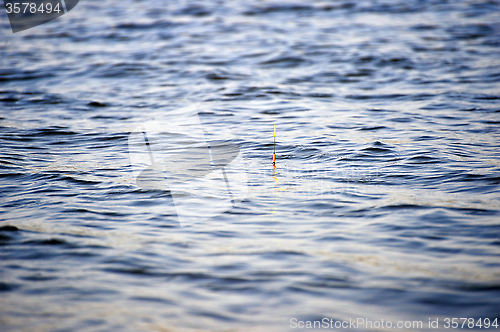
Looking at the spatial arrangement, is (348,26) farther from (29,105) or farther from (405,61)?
(29,105)

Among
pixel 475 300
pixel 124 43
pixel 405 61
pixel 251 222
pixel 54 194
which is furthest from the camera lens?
pixel 124 43

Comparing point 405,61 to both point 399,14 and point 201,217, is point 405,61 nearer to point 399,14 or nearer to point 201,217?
point 399,14

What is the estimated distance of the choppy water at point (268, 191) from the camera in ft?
11.6

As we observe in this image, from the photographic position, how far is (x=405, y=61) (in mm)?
11391

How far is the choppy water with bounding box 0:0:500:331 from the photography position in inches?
140

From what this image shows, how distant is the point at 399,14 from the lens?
1603 cm

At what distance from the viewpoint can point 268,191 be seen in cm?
545

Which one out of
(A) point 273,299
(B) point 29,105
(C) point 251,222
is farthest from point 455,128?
(B) point 29,105

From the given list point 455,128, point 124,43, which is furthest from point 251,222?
point 124,43

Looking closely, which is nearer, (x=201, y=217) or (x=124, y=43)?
(x=201, y=217)

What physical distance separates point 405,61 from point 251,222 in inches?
312

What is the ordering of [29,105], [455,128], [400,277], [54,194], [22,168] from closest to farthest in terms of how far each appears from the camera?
[400,277]
[54,194]
[22,168]
[455,128]
[29,105]

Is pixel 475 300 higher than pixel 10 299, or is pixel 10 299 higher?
pixel 10 299

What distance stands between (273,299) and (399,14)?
564 inches
